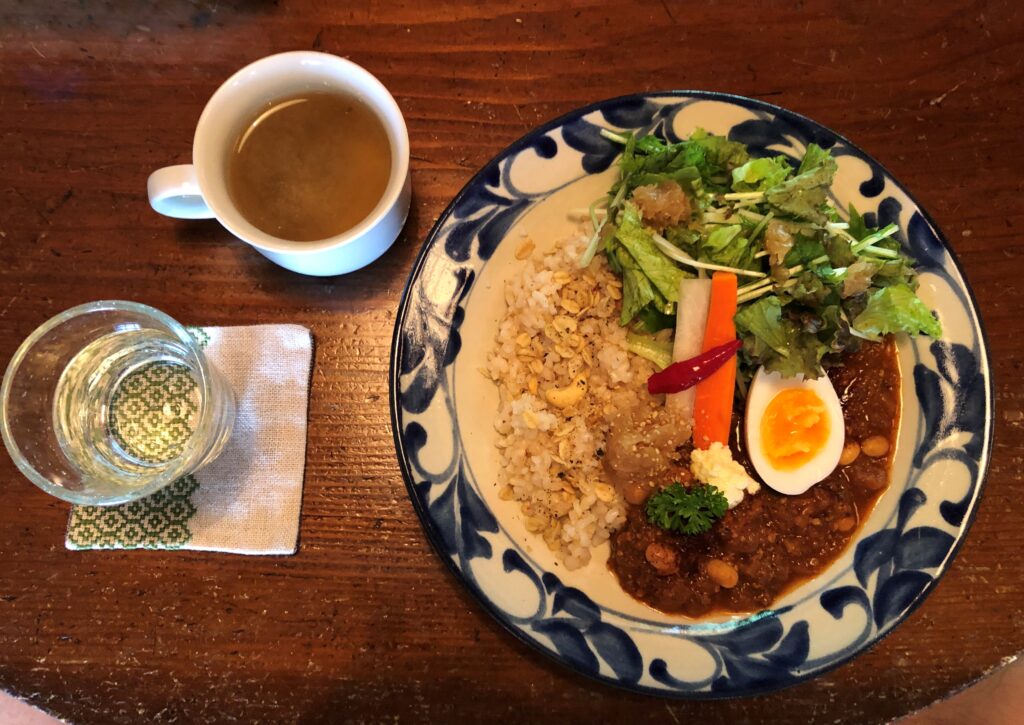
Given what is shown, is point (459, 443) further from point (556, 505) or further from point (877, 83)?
point (877, 83)

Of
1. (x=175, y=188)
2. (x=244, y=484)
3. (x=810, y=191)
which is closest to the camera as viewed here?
(x=175, y=188)

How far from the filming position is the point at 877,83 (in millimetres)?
1856

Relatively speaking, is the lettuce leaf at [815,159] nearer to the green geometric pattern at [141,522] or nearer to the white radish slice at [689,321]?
the white radish slice at [689,321]

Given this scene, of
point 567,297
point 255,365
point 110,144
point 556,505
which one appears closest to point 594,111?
point 567,297

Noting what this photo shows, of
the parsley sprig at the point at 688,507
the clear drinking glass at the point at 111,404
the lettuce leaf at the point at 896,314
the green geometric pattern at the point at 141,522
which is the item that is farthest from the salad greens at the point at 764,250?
the green geometric pattern at the point at 141,522

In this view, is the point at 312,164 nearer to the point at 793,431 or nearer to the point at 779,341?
the point at 779,341

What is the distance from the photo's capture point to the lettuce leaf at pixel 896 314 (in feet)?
4.93

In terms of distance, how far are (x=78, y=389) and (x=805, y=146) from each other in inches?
76.2

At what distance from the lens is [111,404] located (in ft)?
5.41

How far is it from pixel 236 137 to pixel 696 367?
48.3 inches

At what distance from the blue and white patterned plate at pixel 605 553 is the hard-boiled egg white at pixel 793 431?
177mm

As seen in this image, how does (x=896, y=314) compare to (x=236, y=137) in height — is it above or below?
above

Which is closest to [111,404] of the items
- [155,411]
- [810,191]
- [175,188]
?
[155,411]

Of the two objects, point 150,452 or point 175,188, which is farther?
point 150,452
